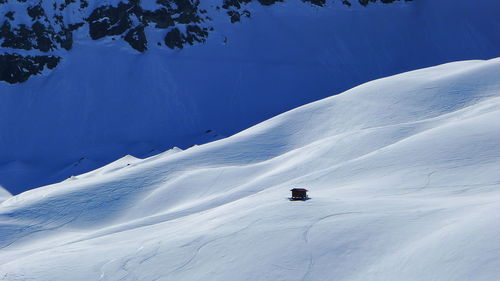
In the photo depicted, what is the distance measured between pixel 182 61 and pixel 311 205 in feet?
137

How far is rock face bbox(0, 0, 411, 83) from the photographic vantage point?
2067 inches

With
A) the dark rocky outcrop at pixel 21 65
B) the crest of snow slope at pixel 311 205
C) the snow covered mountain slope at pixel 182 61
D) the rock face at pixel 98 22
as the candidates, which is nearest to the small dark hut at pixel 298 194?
the crest of snow slope at pixel 311 205

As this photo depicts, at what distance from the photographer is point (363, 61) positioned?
174 feet

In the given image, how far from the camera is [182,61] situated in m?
51.3

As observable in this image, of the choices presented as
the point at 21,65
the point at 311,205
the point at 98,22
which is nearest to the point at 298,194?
the point at 311,205

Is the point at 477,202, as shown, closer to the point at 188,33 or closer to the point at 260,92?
the point at 260,92

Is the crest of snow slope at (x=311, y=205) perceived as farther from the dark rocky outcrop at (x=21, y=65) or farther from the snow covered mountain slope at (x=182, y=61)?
the dark rocky outcrop at (x=21, y=65)

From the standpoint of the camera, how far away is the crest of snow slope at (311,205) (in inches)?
331

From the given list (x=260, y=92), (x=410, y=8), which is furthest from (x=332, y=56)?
(x=410, y=8)

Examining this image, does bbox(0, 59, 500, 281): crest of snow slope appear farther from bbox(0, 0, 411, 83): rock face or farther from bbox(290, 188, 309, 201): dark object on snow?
bbox(0, 0, 411, 83): rock face

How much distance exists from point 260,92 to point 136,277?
38.7m

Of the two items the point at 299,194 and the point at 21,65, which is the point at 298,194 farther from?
→ the point at 21,65

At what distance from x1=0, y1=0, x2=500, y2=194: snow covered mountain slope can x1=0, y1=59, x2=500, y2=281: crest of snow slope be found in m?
20.8

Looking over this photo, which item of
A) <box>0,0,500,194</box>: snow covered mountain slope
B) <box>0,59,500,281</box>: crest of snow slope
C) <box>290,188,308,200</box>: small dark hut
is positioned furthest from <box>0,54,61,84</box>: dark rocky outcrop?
<box>290,188,308,200</box>: small dark hut
